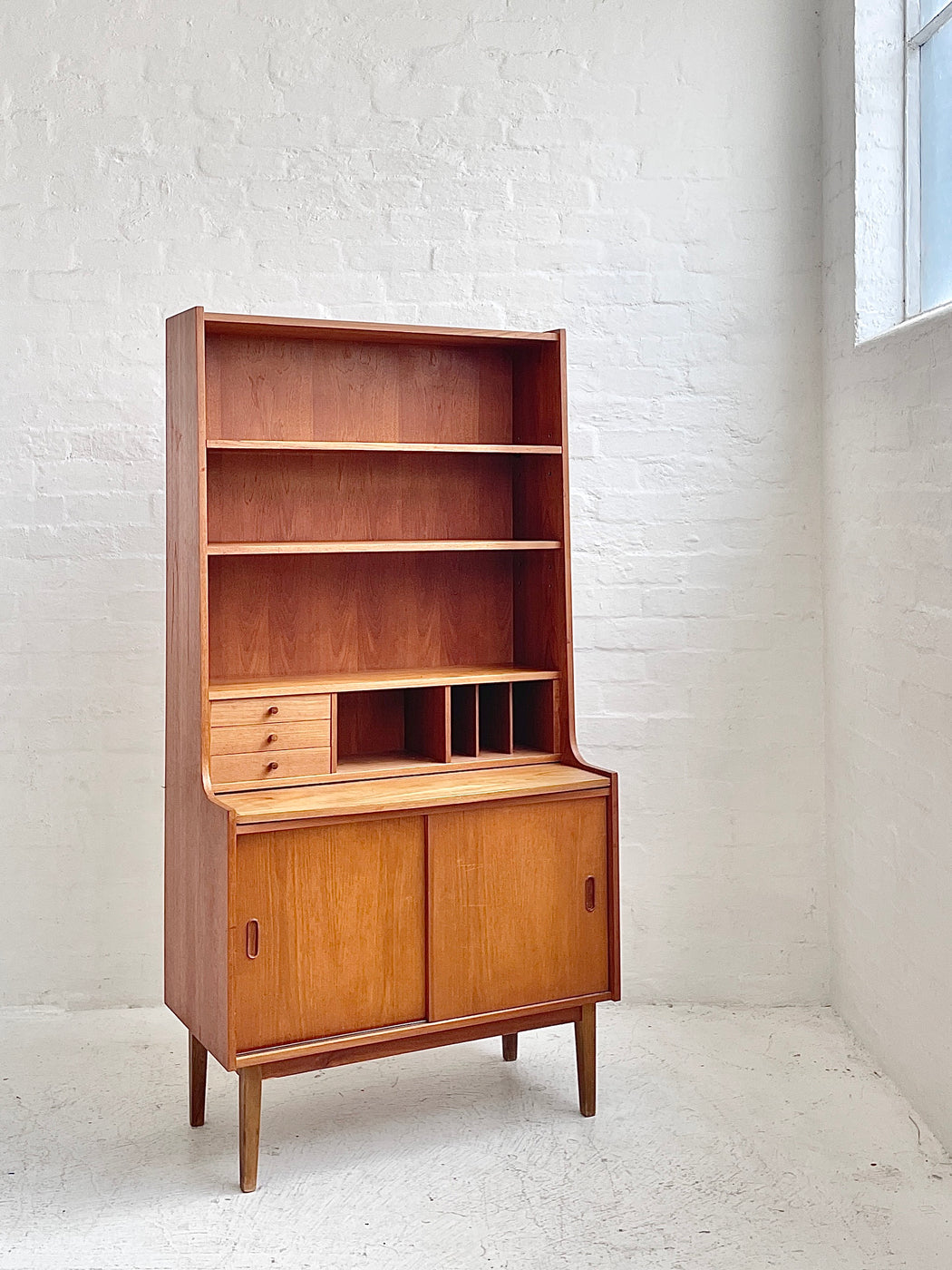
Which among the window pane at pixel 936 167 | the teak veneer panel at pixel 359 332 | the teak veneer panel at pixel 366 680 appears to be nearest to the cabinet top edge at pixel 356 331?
the teak veneer panel at pixel 359 332

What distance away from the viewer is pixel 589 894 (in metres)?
2.87

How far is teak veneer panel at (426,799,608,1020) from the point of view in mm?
2736

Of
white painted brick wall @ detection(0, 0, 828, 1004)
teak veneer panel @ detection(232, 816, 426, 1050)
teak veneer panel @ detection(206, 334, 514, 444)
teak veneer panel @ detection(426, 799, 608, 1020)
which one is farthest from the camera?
white painted brick wall @ detection(0, 0, 828, 1004)

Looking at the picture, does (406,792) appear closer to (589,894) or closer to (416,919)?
(416,919)

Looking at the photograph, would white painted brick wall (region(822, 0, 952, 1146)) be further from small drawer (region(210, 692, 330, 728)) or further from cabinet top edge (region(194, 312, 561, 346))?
small drawer (region(210, 692, 330, 728))

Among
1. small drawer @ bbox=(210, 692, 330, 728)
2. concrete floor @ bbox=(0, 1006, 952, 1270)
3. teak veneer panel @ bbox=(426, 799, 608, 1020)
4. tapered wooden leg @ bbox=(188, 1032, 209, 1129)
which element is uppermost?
small drawer @ bbox=(210, 692, 330, 728)

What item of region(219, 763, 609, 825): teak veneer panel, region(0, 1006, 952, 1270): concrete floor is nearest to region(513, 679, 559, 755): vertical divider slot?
region(219, 763, 609, 825): teak veneer panel

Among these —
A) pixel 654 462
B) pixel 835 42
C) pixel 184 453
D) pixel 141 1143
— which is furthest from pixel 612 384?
pixel 141 1143

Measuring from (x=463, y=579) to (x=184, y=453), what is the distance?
32.2 inches

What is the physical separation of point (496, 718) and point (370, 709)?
12.5 inches

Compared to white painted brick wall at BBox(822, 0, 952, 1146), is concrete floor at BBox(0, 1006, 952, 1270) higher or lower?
lower

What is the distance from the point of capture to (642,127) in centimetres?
350

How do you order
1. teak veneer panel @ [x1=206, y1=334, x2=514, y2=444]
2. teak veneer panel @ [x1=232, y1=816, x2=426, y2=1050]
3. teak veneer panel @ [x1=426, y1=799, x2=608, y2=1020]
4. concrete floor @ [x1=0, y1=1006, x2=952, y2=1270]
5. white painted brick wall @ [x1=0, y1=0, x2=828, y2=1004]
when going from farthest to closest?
white painted brick wall @ [x1=0, y1=0, x2=828, y2=1004] → teak veneer panel @ [x1=206, y1=334, x2=514, y2=444] → teak veneer panel @ [x1=426, y1=799, x2=608, y2=1020] → teak veneer panel @ [x1=232, y1=816, x2=426, y2=1050] → concrete floor @ [x1=0, y1=1006, x2=952, y2=1270]

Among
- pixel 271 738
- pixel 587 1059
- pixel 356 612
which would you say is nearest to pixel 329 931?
pixel 271 738
